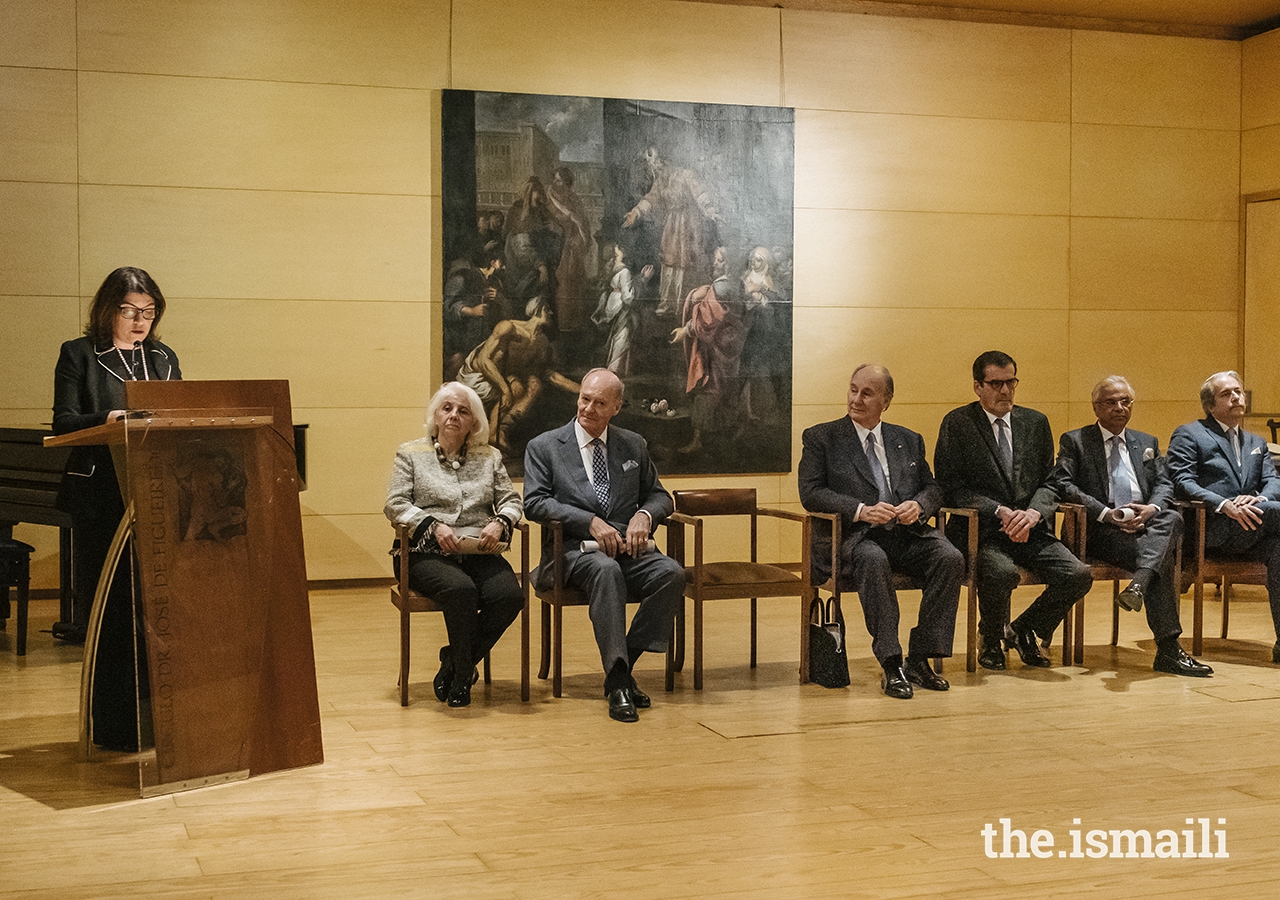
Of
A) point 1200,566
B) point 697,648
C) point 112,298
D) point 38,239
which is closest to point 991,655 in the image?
point 1200,566

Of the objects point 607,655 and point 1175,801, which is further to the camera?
point 607,655

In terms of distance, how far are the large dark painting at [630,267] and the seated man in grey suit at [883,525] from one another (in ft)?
8.41

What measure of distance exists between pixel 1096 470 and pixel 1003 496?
479 millimetres

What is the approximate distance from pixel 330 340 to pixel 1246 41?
20.7ft

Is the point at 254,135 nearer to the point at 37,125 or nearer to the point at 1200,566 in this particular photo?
the point at 37,125

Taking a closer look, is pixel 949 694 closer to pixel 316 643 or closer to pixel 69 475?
pixel 316 643

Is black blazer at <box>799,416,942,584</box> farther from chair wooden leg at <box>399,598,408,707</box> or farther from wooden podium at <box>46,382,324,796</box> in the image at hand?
wooden podium at <box>46,382,324,796</box>

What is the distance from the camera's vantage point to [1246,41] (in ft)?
29.4

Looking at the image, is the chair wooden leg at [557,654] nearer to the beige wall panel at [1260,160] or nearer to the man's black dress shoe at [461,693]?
the man's black dress shoe at [461,693]

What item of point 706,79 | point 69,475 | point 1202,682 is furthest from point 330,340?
point 1202,682

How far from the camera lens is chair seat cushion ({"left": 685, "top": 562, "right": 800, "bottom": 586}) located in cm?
515

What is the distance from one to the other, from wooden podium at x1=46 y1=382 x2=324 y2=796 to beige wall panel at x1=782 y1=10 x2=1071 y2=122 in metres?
5.26

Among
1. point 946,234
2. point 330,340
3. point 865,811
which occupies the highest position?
point 946,234

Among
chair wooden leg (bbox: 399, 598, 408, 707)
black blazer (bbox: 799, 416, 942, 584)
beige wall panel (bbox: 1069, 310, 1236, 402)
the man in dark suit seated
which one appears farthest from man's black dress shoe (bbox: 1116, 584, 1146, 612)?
beige wall panel (bbox: 1069, 310, 1236, 402)
